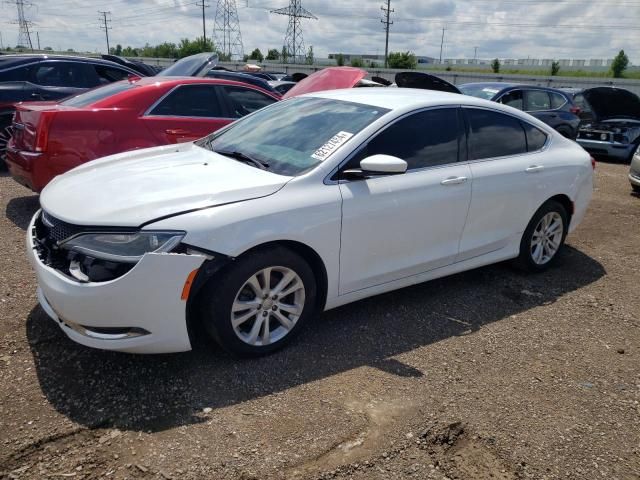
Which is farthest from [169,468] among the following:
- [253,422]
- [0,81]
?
[0,81]

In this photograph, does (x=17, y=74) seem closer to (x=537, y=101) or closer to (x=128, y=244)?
(x=128, y=244)

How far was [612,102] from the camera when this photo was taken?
11188 millimetres

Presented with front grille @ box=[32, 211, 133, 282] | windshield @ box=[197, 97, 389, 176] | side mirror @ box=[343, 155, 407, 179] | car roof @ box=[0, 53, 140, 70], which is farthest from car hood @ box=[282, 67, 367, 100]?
front grille @ box=[32, 211, 133, 282]

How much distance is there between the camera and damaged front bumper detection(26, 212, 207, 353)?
2.71 meters

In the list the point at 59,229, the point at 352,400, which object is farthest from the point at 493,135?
the point at 59,229

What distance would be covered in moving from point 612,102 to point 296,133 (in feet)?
32.5

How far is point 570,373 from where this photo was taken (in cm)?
337

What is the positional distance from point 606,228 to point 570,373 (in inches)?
154

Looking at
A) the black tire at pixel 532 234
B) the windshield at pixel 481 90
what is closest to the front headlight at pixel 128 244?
the black tire at pixel 532 234

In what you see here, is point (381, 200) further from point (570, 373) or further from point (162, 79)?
point (162, 79)

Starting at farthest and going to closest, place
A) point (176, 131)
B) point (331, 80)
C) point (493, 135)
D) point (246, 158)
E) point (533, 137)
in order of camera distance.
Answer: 1. point (331, 80)
2. point (176, 131)
3. point (533, 137)
4. point (493, 135)
5. point (246, 158)

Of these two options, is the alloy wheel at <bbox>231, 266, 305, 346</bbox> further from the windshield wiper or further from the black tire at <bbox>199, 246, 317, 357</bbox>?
the windshield wiper

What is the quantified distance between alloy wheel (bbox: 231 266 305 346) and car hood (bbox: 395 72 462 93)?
535 centimetres

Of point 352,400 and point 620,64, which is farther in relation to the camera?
point 620,64
